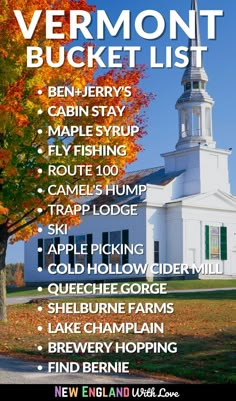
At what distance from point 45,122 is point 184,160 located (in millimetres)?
26749

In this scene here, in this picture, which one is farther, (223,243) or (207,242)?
(223,243)

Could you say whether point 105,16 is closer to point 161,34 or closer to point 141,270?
point 161,34

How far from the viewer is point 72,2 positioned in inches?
629

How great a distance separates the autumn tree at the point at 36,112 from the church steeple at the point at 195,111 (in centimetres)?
2666

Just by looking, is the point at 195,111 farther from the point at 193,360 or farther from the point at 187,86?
the point at 193,360

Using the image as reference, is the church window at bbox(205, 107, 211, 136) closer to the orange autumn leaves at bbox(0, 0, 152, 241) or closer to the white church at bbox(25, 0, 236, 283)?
the white church at bbox(25, 0, 236, 283)

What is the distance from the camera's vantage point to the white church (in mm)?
38625

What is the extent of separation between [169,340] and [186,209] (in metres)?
26.6

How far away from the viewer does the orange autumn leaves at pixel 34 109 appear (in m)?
14.7

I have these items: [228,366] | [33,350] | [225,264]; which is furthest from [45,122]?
[225,264]

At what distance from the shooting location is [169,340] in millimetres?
12609

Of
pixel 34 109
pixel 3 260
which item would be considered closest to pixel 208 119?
pixel 3 260

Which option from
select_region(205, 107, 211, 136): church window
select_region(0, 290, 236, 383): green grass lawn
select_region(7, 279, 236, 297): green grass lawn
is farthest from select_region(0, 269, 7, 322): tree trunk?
select_region(205, 107, 211, 136): church window

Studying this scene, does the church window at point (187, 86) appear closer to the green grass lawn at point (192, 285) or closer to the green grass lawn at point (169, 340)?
the green grass lawn at point (192, 285)
